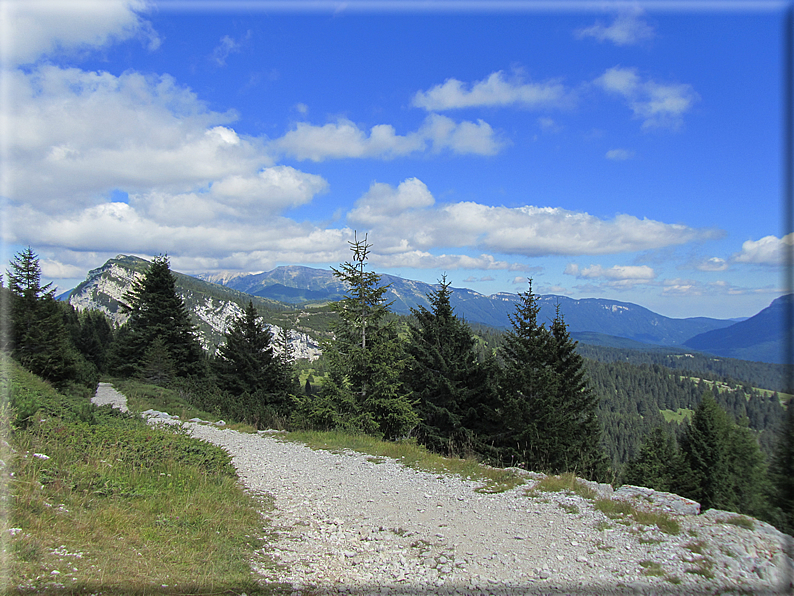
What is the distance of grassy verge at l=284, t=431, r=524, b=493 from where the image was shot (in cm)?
1056

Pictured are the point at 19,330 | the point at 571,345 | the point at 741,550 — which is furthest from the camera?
the point at 571,345

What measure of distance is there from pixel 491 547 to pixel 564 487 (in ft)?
12.5

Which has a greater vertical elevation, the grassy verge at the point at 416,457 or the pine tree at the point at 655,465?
the grassy verge at the point at 416,457

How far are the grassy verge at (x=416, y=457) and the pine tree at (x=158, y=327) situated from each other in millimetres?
27213

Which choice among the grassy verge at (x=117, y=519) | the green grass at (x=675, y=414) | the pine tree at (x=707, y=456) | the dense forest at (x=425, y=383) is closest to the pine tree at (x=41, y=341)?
the dense forest at (x=425, y=383)

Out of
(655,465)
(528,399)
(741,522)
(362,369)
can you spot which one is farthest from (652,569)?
(655,465)

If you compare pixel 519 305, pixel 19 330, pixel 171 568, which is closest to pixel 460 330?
pixel 519 305

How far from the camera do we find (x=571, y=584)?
215 inches

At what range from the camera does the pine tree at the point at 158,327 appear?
3812cm

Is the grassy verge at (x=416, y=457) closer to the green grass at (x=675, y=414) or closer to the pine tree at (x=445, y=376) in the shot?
the pine tree at (x=445, y=376)

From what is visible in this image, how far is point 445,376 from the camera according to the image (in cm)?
2539

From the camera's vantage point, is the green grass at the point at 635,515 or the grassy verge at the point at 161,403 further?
the grassy verge at the point at 161,403

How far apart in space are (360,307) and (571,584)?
15.2 m

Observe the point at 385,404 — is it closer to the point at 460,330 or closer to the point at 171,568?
the point at 460,330
